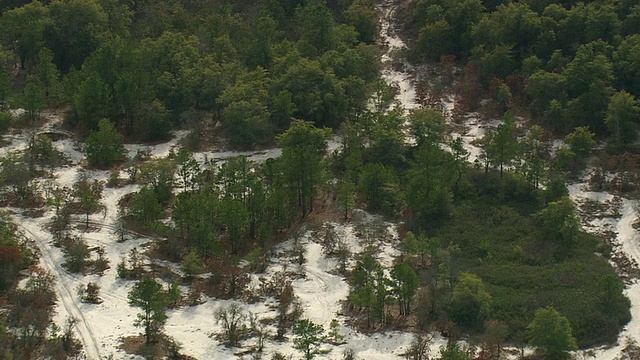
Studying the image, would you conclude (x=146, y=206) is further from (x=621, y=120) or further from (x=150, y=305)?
(x=621, y=120)

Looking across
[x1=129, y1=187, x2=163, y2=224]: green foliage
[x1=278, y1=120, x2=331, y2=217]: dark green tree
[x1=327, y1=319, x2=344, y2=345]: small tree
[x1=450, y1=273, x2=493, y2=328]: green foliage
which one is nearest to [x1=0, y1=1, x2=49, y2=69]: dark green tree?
[x1=129, y1=187, x2=163, y2=224]: green foliage

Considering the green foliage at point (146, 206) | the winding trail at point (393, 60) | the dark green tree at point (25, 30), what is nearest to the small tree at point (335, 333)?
the green foliage at point (146, 206)

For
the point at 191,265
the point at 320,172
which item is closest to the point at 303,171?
the point at 320,172

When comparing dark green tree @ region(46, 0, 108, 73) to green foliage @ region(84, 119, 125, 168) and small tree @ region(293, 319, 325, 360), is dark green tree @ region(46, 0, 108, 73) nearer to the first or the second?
green foliage @ region(84, 119, 125, 168)

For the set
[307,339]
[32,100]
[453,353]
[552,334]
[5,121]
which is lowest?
[307,339]

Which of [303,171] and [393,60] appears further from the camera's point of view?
[393,60]

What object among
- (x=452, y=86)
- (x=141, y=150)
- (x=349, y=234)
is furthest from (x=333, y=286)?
(x=452, y=86)

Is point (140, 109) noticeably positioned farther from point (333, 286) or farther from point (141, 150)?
point (333, 286)
